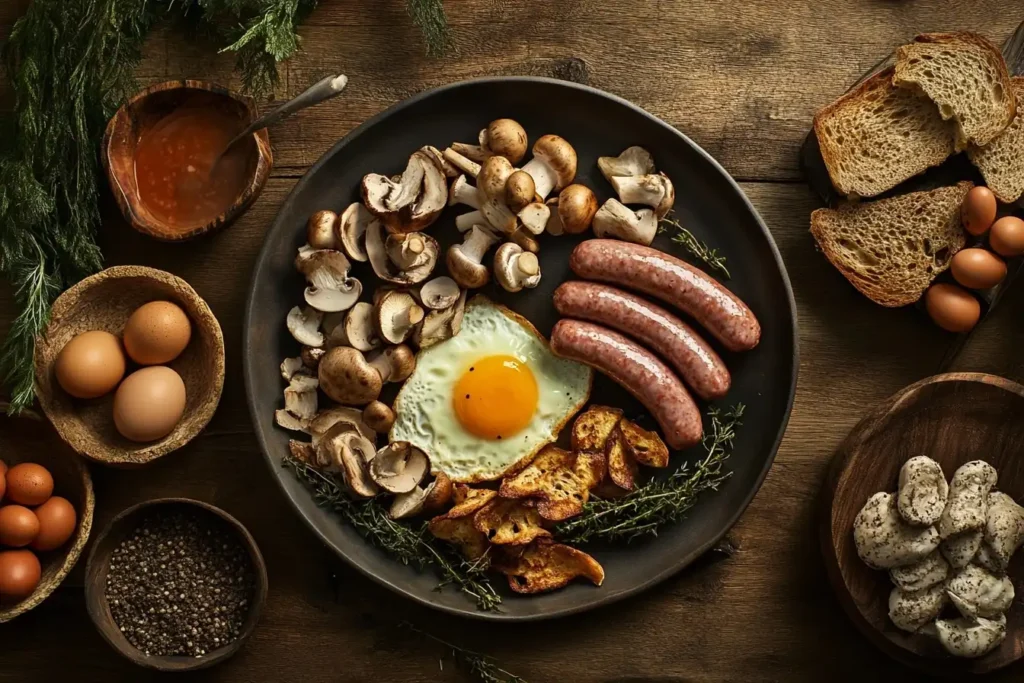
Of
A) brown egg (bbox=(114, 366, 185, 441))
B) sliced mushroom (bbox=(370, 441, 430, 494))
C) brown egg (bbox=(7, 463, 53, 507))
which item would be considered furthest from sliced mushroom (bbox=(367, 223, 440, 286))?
brown egg (bbox=(7, 463, 53, 507))

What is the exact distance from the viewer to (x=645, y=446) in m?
3.18

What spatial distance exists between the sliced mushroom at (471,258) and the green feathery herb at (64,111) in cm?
80

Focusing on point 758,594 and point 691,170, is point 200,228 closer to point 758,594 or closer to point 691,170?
point 691,170

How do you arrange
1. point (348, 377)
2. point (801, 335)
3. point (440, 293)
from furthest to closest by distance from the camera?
1. point (801, 335)
2. point (440, 293)
3. point (348, 377)

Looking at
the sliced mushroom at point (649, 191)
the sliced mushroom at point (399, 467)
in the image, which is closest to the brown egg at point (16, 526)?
the sliced mushroom at point (399, 467)

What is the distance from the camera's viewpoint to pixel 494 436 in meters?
3.22

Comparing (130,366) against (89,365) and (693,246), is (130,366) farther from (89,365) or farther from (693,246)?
(693,246)

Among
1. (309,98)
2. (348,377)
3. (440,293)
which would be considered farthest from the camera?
(440,293)

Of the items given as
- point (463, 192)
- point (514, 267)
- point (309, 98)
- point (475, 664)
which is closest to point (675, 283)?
point (514, 267)

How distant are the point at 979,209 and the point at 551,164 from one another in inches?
61.9

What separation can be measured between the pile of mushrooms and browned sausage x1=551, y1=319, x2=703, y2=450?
753mm

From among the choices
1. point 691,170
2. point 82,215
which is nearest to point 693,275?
point 691,170

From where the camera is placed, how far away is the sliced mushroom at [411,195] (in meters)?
3.21

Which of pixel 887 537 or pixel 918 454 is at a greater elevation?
pixel 918 454
